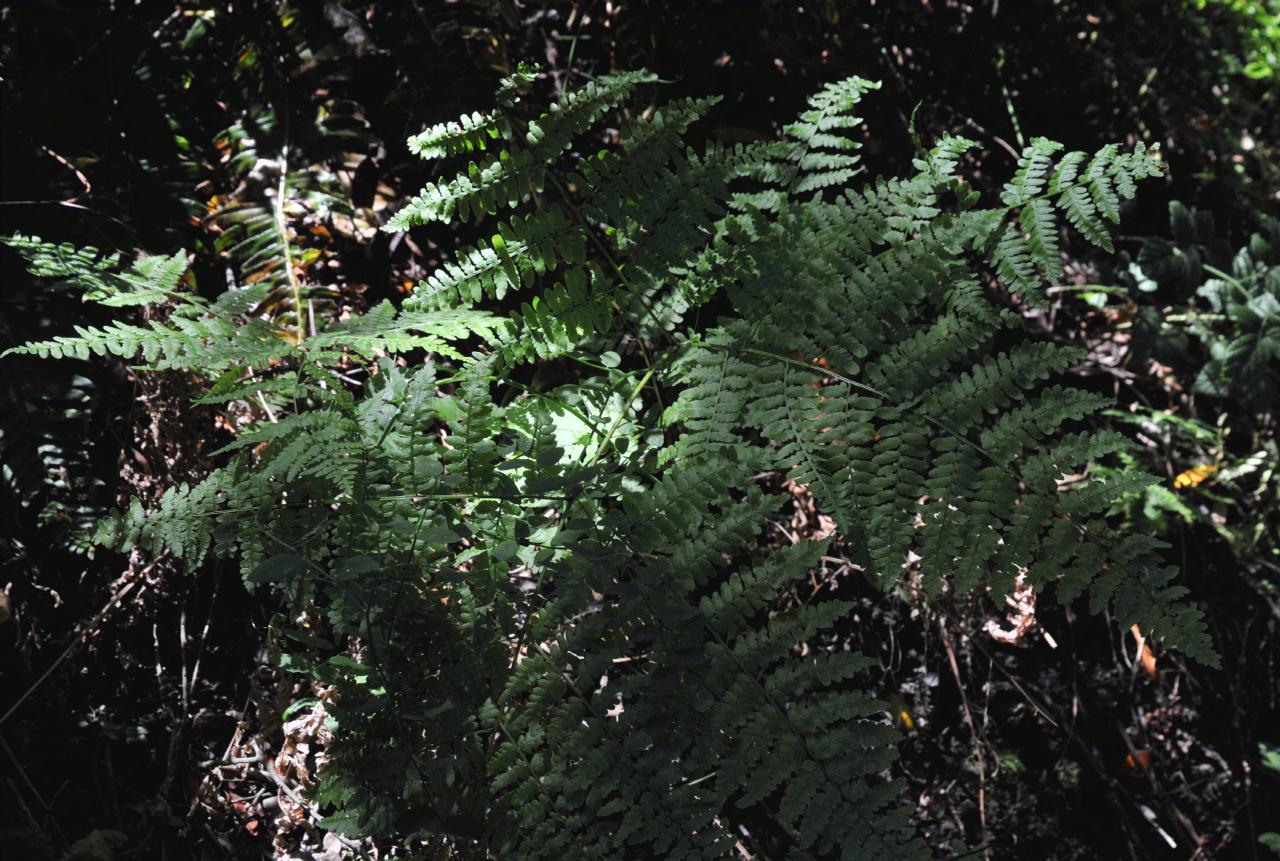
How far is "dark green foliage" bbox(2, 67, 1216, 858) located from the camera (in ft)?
5.21

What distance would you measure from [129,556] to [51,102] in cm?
124

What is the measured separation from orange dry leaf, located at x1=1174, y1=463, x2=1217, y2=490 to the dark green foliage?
160 cm

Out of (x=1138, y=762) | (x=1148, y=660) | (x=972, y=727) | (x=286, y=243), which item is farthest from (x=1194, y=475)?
(x=286, y=243)

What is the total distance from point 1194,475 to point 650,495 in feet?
8.12

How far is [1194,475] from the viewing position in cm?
330

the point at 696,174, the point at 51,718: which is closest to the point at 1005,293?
the point at 696,174

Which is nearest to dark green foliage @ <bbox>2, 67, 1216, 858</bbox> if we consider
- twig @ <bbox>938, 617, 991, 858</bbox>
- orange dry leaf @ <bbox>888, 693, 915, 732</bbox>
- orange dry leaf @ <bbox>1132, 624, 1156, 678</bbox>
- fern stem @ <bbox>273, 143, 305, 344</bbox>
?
fern stem @ <bbox>273, 143, 305, 344</bbox>

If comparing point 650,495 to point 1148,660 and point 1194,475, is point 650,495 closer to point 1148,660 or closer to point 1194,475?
point 1148,660

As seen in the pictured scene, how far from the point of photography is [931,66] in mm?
3518

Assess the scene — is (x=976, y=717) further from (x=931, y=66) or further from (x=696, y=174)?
(x=931, y=66)

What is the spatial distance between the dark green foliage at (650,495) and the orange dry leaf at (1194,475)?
160cm

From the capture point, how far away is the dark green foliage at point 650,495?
1.59 m

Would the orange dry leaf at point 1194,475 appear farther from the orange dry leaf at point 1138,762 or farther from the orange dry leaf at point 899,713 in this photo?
the orange dry leaf at point 899,713

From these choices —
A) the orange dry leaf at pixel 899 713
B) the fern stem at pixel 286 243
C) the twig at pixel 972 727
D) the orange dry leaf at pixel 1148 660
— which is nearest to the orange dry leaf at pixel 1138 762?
the orange dry leaf at pixel 1148 660
